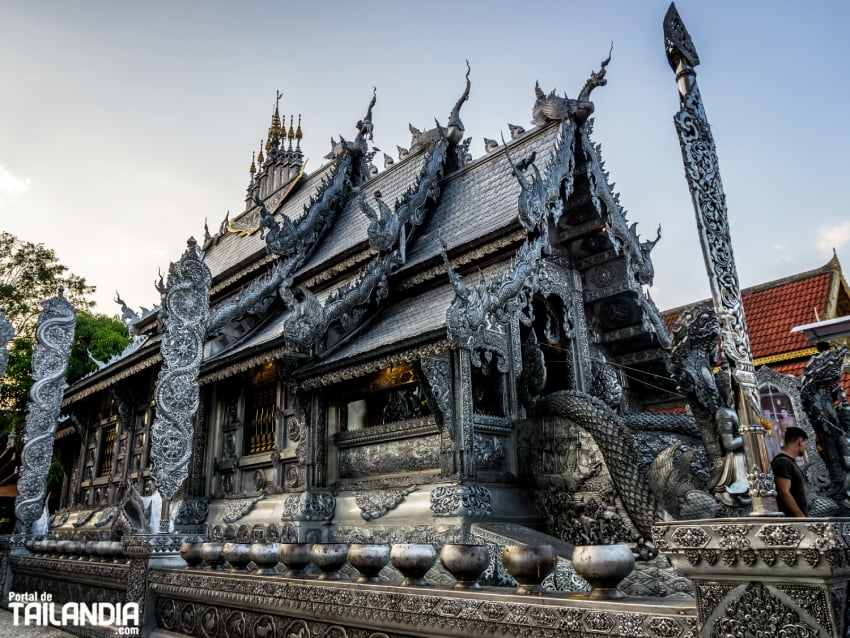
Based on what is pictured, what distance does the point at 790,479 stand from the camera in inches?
120

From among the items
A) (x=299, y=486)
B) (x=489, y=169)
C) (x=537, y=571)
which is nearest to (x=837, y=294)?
(x=489, y=169)

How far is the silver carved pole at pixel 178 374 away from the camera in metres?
5.24

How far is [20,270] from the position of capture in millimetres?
19078

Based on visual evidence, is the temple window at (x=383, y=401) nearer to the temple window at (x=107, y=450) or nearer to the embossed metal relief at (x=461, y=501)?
the embossed metal relief at (x=461, y=501)

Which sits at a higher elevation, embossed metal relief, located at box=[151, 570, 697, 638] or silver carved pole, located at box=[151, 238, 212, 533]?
silver carved pole, located at box=[151, 238, 212, 533]

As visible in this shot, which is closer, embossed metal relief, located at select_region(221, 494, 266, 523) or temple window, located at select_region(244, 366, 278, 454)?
embossed metal relief, located at select_region(221, 494, 266, 523)

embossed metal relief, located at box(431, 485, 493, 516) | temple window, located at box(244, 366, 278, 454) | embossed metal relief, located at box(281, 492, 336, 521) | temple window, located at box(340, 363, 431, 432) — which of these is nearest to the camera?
embossed metal relief, located at box(431, 485, 493, 516)

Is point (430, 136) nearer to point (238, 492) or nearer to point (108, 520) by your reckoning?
point (238, 492)

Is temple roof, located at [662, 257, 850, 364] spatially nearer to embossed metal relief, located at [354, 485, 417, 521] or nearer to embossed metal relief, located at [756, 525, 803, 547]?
embossed metal relief, located at [354, 485, 417, 521]

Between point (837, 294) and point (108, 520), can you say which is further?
point (837, 294)

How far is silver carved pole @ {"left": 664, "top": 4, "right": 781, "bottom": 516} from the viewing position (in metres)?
2.04

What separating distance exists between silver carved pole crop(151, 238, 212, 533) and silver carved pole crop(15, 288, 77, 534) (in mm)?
4094

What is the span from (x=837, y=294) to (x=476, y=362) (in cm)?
1213

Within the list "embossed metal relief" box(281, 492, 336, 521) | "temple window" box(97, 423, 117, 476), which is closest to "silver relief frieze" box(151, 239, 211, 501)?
"embossed metal relief" box(281, 492, 336, 521)
